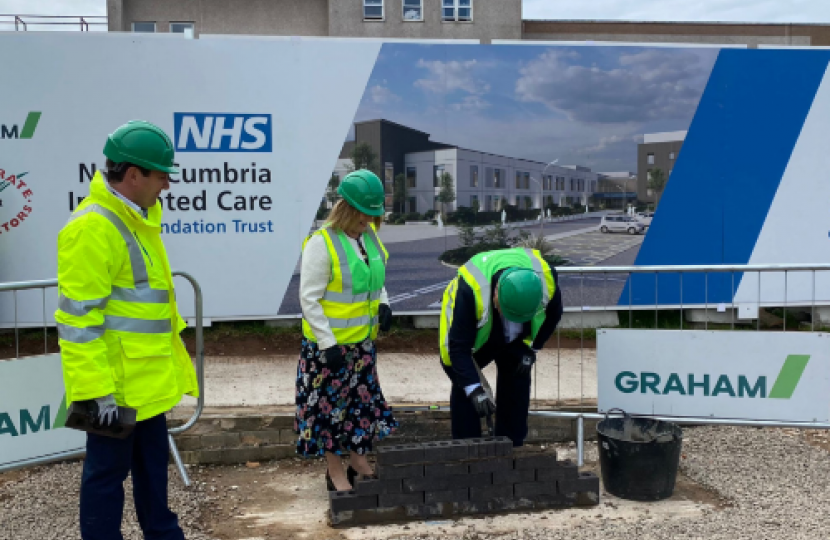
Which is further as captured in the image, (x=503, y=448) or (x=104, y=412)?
(x=503, y=448)

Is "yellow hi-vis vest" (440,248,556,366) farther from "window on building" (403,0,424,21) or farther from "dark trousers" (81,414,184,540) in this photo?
"window on building" (403,0,424,21)

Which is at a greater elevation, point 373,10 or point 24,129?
point 373,10

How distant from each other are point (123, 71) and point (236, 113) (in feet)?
3.62

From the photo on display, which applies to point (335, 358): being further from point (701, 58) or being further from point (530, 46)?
point (701, 58)

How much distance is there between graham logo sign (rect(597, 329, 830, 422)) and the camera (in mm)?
5047

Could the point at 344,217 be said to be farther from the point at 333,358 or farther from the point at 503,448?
the point at 503,448

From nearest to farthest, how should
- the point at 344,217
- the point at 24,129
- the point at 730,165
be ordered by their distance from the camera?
the point at 344,217 → the point at 24,129 → the point at 730,165

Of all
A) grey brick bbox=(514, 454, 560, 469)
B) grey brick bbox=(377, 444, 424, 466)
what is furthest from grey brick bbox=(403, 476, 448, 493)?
grey brick bbox=(514, 454, 560, 469)

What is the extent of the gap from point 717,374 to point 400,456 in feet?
7.67

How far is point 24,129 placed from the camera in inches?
281

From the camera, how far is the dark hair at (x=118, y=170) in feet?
10.3

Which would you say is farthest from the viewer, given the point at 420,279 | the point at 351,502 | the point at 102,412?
the point at 420,279

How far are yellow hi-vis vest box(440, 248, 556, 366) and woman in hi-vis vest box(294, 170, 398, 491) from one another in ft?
1.35

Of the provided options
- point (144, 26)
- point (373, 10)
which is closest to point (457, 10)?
point (373, 10)
